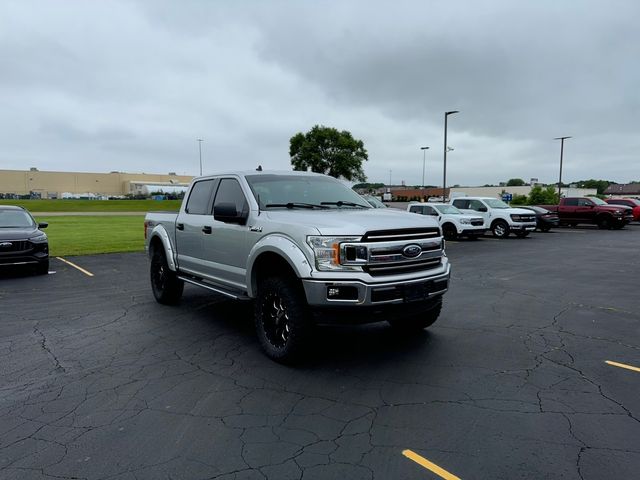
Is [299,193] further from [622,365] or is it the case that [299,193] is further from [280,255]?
[622,365]

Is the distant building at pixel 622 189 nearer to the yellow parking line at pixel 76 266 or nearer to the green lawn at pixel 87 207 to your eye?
the green lawn at pixel 87 207

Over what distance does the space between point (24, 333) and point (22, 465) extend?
3.53 metres

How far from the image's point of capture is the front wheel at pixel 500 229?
71.3 feet

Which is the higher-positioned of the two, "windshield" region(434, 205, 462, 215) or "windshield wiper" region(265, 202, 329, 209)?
"windshield wiper" region(265, 202, 329, 209)

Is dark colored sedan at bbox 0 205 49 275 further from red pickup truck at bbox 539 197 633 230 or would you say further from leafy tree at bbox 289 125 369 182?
leafy tree at bbox 289 125 369 182

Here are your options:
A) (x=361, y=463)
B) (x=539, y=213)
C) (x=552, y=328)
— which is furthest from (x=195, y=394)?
(x=539, y=213)

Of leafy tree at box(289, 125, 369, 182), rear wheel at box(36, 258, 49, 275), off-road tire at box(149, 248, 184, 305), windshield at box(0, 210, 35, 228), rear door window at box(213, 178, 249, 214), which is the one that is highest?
leafy tree at box(289, 125, 369, 182)

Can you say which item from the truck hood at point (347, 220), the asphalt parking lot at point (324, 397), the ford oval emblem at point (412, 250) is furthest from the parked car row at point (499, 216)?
the ford oval emblem at point (412, 250)

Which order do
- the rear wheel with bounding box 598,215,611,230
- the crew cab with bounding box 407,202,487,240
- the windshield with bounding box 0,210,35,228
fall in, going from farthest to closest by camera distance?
the rear wheel with bounding box 598,215,611,230
the crew cab with bounding box 407,202,487,240
the windshield with bounding box 0,210,35,228

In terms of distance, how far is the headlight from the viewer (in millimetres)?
4266

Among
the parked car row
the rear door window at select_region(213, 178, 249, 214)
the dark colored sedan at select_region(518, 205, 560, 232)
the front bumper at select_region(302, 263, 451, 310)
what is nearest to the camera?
the front bumper at select_region(302, 263, 451, 310)

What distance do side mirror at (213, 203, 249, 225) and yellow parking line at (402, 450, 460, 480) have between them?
3024mm

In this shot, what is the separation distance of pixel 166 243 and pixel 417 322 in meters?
3.96


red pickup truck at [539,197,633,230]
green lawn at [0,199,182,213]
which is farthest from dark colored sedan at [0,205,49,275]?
green lawn at [0,199,182,213]
